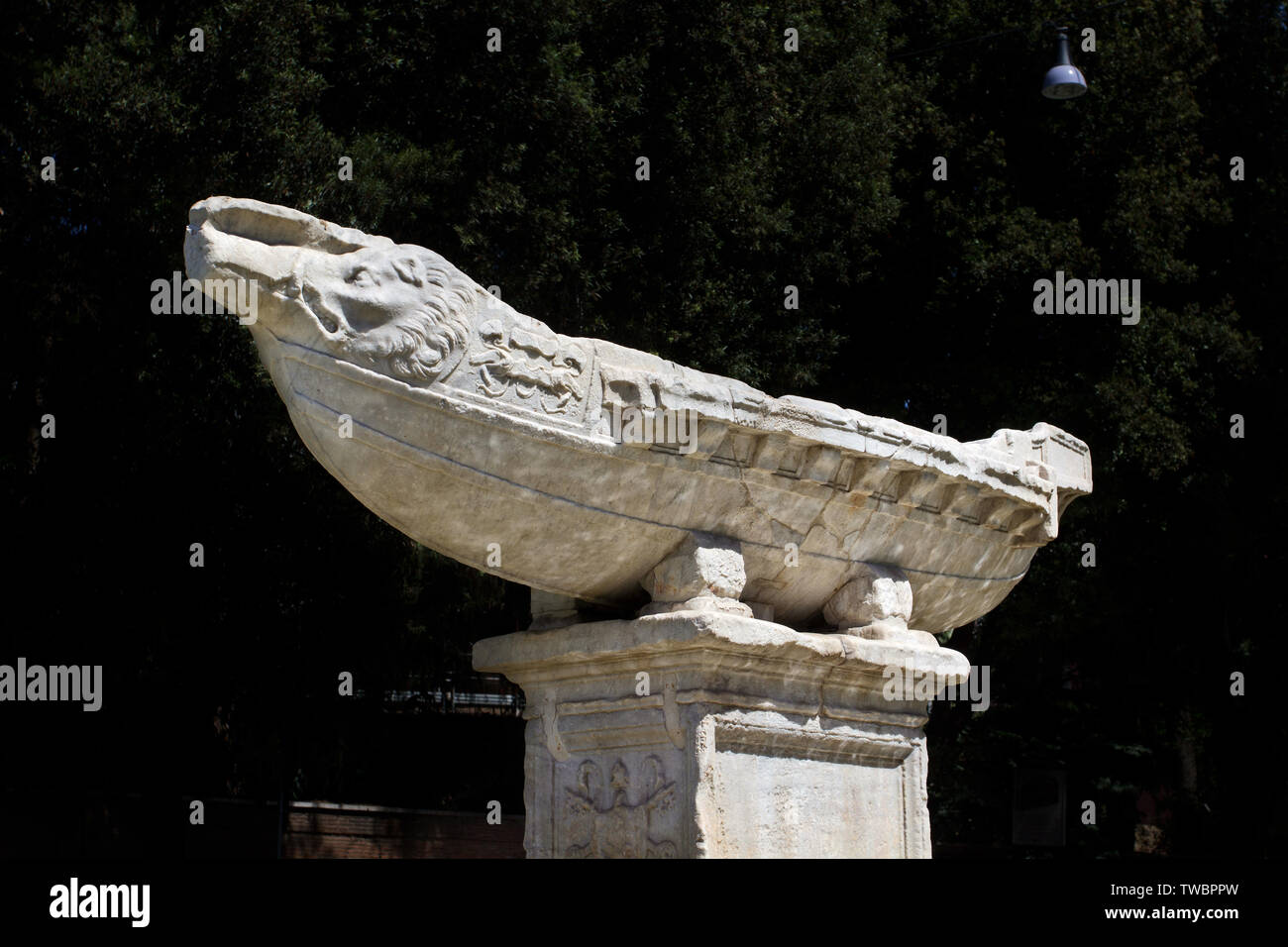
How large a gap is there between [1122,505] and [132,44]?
8896mm

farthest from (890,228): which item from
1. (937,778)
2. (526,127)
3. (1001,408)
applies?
(937,778)

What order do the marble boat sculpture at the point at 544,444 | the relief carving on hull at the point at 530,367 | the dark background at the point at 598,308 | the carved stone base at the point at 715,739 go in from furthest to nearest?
the dark background at the point at 598,308 < the carved stone base at the point at 715,739 < the relief carving on hull at the point at 530,367 < the marble boat sculpture at the point at 544,444

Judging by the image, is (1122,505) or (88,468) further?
(1122,505)

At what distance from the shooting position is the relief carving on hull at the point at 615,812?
5543 mm

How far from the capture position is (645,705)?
5.63 meters

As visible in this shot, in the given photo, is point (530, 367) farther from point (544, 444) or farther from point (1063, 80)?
point (1063, 80)

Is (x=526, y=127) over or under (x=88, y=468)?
over

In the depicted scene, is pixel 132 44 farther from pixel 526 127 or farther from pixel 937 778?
pixel 937 778

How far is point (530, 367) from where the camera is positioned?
521cm

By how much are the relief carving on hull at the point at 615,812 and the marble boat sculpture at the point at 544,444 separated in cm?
68

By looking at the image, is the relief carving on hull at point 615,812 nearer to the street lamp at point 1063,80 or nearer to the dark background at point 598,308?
the dark background at point 598,308

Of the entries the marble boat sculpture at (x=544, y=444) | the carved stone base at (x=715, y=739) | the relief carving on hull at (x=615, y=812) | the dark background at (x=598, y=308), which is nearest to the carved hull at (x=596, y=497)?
the marble boat sculpture at (x=544, y=444)

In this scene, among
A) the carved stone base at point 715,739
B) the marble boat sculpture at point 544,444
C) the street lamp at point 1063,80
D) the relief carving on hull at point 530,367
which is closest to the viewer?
the marble boat sculpture at point 544,444

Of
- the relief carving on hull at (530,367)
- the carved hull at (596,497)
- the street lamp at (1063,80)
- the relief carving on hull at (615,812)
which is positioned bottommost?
the relief carving on hull at (615,812)
